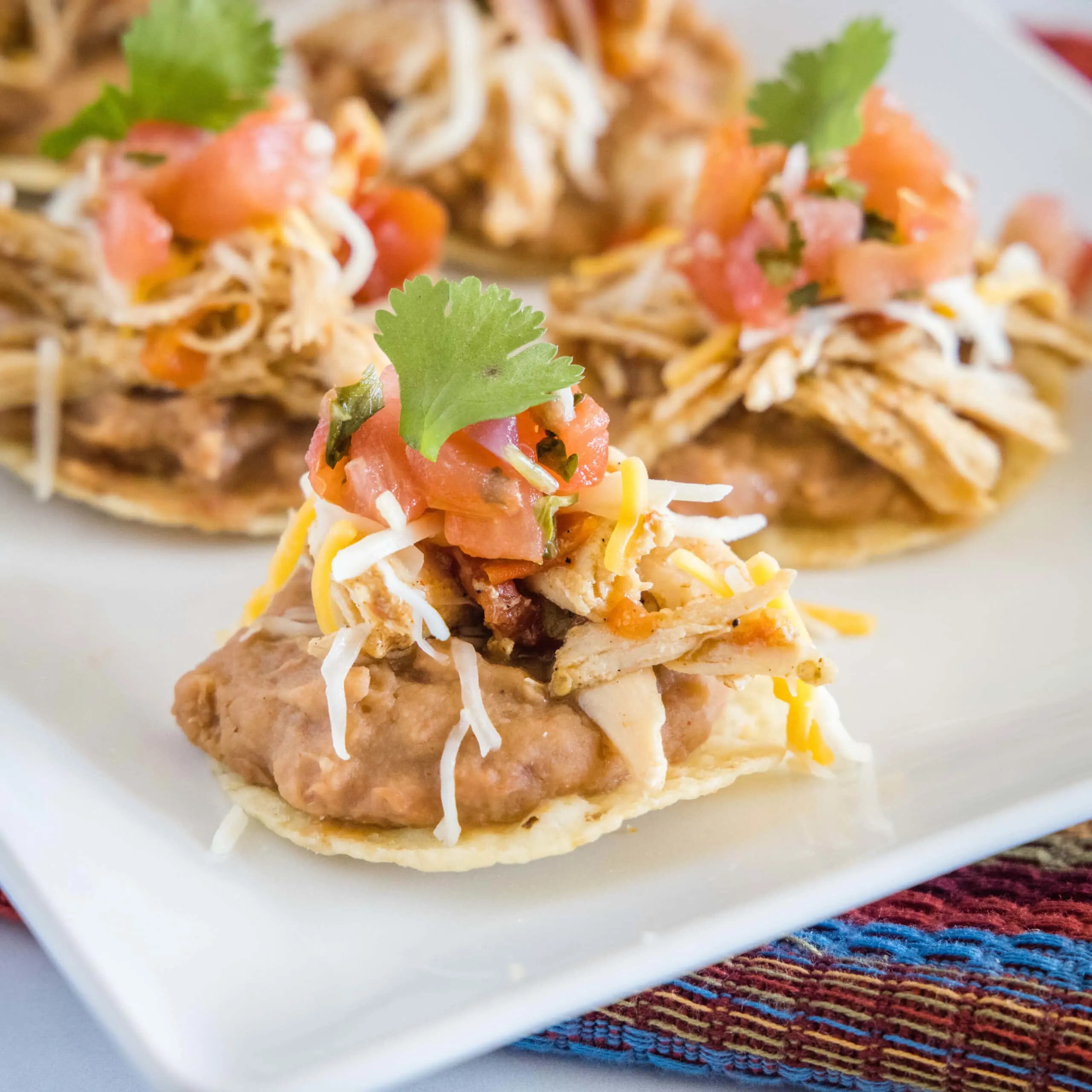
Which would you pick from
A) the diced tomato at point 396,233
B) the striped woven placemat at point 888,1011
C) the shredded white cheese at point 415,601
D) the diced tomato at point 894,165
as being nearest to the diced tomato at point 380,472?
the shredded white cheese at point 415,601

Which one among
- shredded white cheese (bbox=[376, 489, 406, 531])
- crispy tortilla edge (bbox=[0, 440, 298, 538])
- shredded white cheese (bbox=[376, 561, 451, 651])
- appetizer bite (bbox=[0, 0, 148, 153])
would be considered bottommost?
appetizer bite (bbox=[0, 0, 148, 153])

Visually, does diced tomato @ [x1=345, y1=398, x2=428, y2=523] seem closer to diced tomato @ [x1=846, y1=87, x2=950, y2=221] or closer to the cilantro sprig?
the cilantro sprig

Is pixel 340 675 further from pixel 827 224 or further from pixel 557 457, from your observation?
pixel 827 224

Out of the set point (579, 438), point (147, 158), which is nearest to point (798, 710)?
point (579, 438)

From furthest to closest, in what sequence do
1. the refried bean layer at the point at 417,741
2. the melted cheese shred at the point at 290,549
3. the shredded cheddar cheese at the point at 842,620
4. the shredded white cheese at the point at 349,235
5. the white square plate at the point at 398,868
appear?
the shredded white cheese at the point at 349,235
the shredded cheddar cheese at the point at 842,620
the melted cheese shred at the point at 290,549
the refried bean layer at the point at 417,741
the white square plate at the point at 398,868

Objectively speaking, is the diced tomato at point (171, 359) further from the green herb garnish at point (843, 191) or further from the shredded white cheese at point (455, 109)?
the green herb garnish at point (843, 191)

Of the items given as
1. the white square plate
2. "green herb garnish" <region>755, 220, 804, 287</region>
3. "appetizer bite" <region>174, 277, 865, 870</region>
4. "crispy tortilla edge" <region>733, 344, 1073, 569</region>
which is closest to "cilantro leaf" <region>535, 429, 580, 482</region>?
"appetizer bite" <region>174, 277, 865, 870</region>

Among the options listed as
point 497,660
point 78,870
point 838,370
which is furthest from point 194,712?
point 838,370

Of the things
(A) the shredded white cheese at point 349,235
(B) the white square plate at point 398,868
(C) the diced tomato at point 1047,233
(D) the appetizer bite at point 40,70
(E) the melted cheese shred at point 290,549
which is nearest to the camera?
(B) the white square plate at point 398,868
